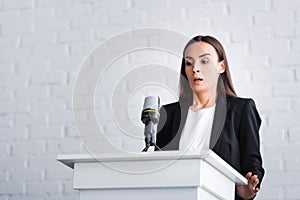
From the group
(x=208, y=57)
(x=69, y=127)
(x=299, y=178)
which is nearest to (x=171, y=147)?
(x=208, y=57)

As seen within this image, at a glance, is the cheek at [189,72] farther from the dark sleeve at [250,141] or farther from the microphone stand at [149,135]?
the microphone stand at [149,135]

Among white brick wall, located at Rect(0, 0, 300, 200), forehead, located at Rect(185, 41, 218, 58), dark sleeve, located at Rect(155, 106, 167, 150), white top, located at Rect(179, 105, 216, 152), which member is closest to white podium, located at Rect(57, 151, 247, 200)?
white top, located at Rect(179, 105, 216, 152)

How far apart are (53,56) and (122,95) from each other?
455mm

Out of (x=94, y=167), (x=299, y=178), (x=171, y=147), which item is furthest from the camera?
(x=299, y=178)

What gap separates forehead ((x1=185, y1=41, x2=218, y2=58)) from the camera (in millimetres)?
2666

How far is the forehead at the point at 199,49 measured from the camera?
267 centimetres

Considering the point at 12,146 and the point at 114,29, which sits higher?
the point at 114,29

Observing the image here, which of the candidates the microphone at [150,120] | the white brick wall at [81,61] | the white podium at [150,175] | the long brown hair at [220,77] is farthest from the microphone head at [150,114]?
the white brick wall at [81,61]

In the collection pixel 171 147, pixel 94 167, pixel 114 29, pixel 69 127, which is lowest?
pixel 94 167

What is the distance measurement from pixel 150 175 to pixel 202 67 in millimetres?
859

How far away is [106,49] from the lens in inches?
129

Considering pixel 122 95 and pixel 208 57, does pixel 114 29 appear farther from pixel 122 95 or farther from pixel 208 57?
pixel 208 57

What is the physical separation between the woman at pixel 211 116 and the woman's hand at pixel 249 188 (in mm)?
72

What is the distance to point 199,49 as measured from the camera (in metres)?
2.67
